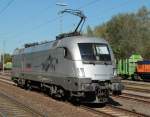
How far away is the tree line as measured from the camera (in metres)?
79.9

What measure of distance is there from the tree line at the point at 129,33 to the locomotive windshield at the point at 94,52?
58.3 metres

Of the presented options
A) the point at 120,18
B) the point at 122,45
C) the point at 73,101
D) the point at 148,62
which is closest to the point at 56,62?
the point at 73,101

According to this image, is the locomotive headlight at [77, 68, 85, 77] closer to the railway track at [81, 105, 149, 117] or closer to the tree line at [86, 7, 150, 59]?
the railway track at [81, 105, 149, 117]

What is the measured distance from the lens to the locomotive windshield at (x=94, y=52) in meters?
18.5

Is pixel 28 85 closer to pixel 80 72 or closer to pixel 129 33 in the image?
pixel 80 72

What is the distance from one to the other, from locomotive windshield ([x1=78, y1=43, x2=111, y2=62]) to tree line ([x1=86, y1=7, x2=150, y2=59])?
58323 mm

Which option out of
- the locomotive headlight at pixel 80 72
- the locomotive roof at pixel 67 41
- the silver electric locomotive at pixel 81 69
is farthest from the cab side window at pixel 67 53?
the locomotive headlight at pixel 80 72

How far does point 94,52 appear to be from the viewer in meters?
18.7

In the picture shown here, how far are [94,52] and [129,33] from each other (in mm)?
64100

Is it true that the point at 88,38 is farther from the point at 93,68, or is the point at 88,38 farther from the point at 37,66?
the point at 37,66

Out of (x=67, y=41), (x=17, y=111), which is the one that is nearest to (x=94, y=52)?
(x=67, y=41)

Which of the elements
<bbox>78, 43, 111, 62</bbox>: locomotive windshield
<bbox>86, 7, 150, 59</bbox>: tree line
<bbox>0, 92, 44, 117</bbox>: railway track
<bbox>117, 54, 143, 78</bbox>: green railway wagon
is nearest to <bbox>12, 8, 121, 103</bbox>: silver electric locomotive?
<bbox>78, 43, 111, 62</bbox>: locomotive windshield

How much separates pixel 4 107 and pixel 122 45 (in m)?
63.6

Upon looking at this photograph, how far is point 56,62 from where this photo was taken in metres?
20.6
